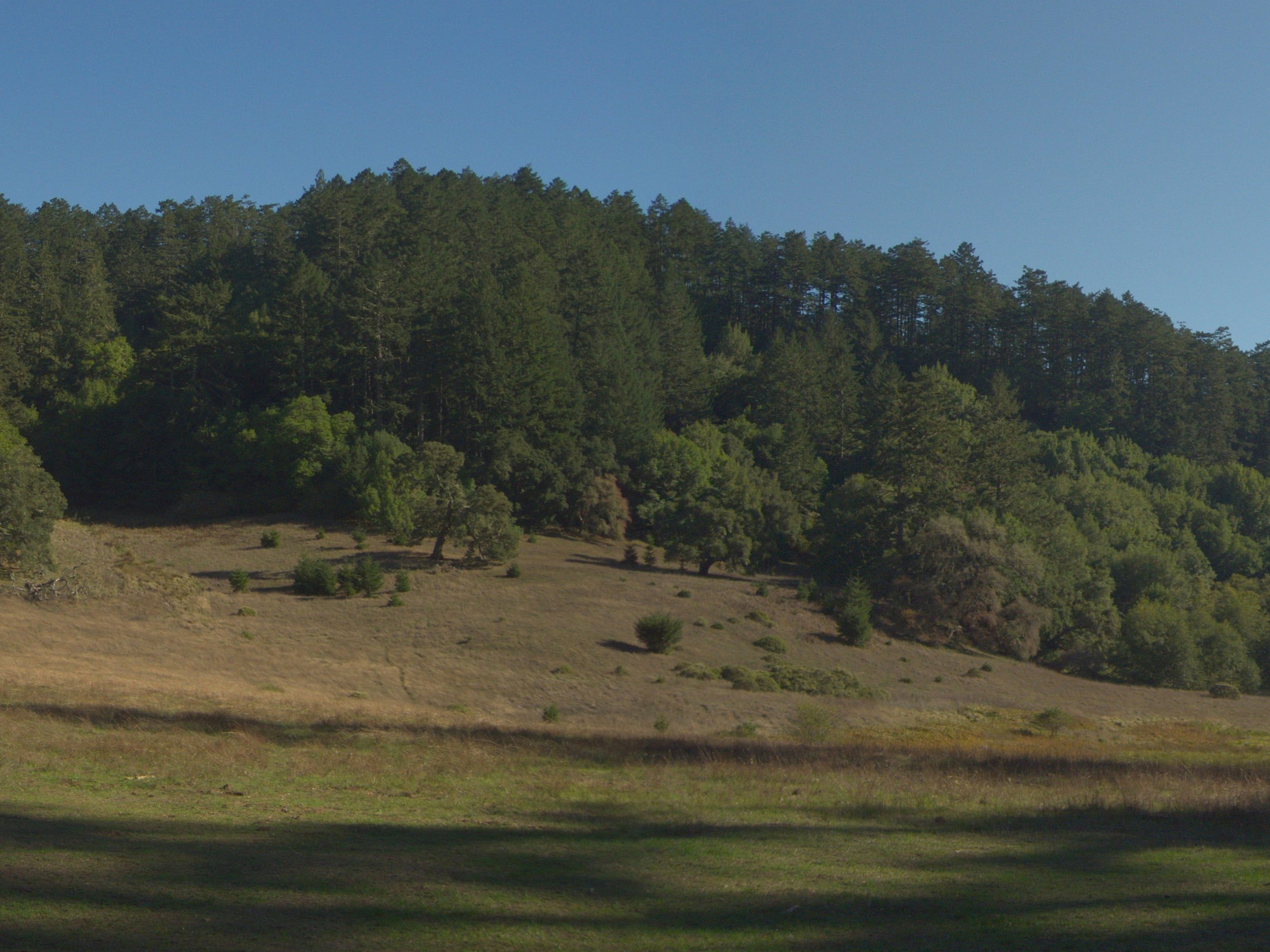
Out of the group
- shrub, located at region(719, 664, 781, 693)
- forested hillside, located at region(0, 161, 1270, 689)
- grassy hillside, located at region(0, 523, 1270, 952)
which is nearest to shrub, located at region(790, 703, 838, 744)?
grassy hillside, located at region(0, 523, 1270, 952)

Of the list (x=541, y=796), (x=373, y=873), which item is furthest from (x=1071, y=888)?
(x=541, y=796)

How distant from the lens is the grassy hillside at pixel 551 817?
22.2 ft

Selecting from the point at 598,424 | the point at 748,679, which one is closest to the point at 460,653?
the point at 748,679

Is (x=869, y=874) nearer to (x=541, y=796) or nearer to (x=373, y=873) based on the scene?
(x=373, y=873)

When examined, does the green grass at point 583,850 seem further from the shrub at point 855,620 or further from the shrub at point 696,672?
the shrub at point 855,620

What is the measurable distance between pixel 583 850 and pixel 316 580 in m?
35.2

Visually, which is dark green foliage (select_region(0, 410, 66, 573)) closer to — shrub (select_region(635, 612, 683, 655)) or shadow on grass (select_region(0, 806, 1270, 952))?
shrub (select_region(635, 612, 683, 655))

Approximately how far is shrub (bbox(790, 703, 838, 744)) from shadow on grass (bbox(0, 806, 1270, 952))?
1465 cm

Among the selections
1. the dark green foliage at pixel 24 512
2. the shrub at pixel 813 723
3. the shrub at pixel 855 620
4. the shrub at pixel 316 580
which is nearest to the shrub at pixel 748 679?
the shrub at pixel 813 723

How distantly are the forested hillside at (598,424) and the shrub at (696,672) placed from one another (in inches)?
515

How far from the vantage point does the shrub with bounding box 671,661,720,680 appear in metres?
35.0

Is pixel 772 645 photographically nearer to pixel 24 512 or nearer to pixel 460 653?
pixel 460 653

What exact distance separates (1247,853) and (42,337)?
73.9 m

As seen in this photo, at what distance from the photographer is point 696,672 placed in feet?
116
